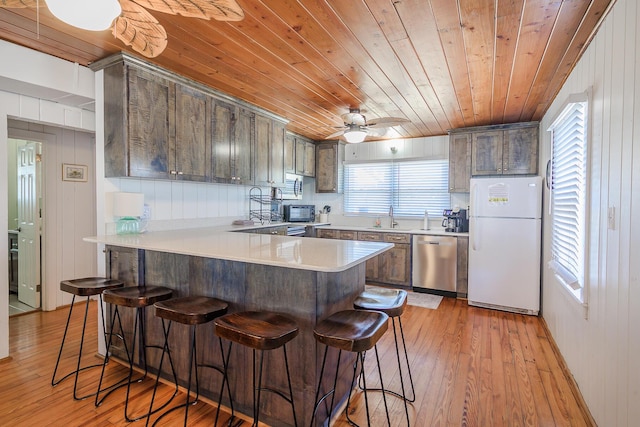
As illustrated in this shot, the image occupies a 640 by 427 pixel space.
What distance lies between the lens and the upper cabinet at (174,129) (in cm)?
267

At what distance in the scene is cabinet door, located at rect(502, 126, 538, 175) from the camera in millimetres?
4242

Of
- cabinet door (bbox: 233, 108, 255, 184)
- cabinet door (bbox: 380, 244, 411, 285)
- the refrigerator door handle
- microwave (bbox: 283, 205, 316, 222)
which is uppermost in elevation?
cabinet door (bbox: 233, 108, 255, 184)

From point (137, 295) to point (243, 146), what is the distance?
2.27m

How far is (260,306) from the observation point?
196 cm

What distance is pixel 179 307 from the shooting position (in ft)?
6.14

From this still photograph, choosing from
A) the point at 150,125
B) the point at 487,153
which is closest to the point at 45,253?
the point at 150,125

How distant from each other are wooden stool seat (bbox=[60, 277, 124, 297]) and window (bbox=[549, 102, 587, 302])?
3.17 metres

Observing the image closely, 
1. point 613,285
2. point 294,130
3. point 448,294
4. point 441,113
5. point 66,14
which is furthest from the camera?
point 294,130

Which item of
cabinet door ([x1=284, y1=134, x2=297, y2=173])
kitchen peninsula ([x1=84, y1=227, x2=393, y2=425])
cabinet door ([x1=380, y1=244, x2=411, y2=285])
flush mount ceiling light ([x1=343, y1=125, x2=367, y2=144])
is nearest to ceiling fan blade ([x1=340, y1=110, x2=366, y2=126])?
flush mount ceiling light ([x1=343, y1=125, x2=367, y2=144])

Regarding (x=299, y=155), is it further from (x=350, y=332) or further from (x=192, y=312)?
(x=350, y=332)

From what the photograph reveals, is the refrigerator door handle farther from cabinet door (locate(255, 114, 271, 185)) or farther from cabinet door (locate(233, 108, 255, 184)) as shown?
cabinet door (locate(233, 108, 255, 184))

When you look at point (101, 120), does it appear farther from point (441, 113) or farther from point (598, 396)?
point (598, 396)

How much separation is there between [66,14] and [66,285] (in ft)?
6.02

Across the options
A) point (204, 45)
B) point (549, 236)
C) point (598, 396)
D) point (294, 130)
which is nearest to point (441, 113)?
point (549, 236)
